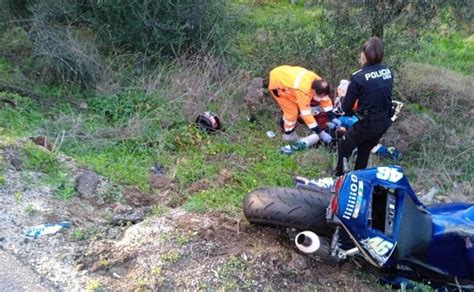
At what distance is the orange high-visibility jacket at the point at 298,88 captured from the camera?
6923 millimetres

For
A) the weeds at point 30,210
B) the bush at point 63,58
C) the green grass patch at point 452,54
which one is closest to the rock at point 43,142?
the weeds at point 30,210

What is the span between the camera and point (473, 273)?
3916 mm

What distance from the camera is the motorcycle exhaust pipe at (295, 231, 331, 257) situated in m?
3.62

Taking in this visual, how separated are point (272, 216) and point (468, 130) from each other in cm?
464

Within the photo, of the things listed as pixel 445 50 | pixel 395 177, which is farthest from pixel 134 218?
pixel 445 50

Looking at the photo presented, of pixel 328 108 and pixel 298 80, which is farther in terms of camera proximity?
pixel 328 108

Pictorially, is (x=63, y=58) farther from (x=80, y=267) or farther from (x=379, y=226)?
(x=379, y=226)

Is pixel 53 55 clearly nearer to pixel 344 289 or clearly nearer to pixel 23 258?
pixel 23 258

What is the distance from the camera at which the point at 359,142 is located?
5.85m

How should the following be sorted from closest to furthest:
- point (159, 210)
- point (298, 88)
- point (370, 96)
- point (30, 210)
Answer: point (30, 210)
point (159, 210)
point (370, 96)
point (298, 88)

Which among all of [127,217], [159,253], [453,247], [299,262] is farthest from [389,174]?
[127,217]

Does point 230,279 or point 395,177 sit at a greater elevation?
point 395,177

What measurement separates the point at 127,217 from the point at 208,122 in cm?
282

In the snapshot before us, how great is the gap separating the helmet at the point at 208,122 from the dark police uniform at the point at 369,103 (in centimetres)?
180
